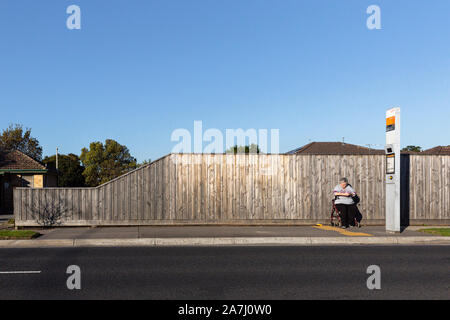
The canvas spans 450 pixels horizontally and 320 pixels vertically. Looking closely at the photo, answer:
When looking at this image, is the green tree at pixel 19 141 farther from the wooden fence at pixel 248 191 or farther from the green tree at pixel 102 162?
the wooden fence at pixel 248 191

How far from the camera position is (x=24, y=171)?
1231 inches

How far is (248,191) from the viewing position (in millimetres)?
15953

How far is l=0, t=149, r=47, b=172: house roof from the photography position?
3166 cm

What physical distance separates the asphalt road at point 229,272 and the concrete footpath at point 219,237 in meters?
0.84

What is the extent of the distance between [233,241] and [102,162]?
62.5m

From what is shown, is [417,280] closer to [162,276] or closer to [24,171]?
[162,276]

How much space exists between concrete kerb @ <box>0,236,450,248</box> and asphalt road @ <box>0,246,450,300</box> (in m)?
0.77

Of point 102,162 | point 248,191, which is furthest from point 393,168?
point 102,162

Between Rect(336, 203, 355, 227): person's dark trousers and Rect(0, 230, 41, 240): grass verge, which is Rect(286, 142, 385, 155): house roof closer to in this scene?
Rect(336, 203, 355, 227): person's dark trousers

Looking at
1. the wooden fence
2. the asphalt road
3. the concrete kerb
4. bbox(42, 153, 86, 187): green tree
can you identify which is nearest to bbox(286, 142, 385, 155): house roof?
the wooden fence

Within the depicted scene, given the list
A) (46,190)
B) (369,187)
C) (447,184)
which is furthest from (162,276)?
(447,184)

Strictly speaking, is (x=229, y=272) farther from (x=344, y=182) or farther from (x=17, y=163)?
(x=17, y=163)
